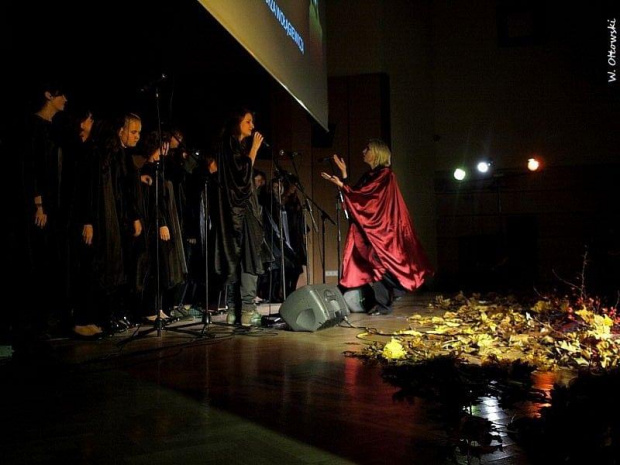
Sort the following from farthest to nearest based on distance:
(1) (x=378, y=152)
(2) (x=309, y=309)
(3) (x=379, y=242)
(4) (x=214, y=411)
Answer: (1) (x=378, y=152)
(3) (x=379, y=242)
(2) (x=309, y=309)
(4) (x=214, y=411)

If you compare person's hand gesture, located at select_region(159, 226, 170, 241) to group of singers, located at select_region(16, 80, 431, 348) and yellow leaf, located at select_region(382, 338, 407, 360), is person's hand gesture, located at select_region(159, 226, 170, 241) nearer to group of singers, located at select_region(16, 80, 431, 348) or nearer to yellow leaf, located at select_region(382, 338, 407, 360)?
group of singers, located at select_region(16, 80, 431, 348)

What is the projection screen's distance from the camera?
345cm

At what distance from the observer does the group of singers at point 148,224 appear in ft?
12.9

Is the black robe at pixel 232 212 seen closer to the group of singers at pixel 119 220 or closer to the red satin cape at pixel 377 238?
the group of singers at pixel 119 220

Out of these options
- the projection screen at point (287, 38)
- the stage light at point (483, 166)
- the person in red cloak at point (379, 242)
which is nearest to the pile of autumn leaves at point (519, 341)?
the person in red cloak at point (379, 242)

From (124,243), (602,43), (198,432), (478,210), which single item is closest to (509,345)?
(198,432)

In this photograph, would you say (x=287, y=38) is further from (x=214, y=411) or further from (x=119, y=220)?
(x=214, y=411)

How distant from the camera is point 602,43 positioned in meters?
11.0

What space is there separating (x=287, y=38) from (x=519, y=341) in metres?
3.03

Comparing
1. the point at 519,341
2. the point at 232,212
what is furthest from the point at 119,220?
the point at 519,341

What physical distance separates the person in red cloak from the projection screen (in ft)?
3.13

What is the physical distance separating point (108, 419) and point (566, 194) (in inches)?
412

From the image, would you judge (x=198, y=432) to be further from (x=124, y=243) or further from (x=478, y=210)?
(x=478, y=210)

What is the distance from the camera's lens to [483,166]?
35.6 ft
